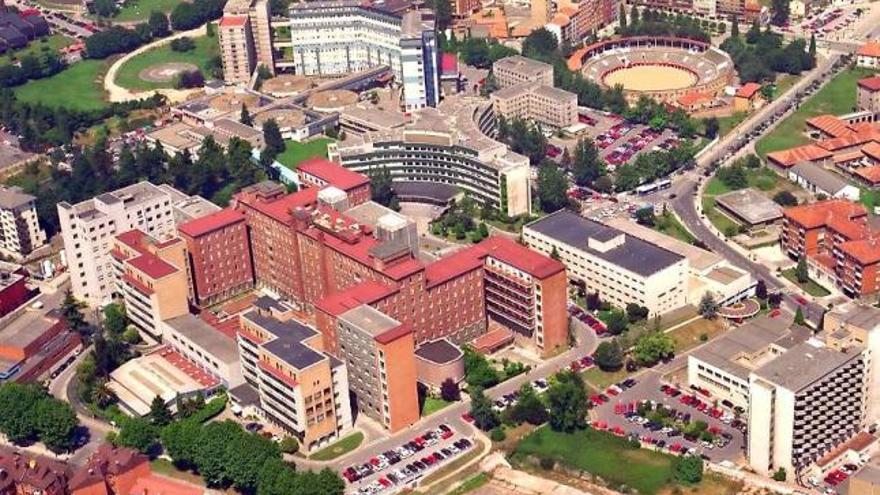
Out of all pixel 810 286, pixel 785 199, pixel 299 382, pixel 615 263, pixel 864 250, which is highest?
pixel 299 382

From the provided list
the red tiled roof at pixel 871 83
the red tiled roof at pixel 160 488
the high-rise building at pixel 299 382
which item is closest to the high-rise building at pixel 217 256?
the high-rise building at pixel 299 382

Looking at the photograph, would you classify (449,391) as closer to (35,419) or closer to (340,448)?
(340,448)

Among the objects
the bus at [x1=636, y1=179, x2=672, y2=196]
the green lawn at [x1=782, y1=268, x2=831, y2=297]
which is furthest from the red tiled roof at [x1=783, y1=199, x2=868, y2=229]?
the bus at [x1=636, y1=179, x2=672, y2=196]

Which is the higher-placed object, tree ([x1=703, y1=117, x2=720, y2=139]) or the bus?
tree ([x1=703, y1=117, x2=720, y2=139])

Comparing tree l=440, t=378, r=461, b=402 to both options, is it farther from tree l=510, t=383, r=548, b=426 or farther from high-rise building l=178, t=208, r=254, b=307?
high-rise building l=178, t=208, r=254, b=307

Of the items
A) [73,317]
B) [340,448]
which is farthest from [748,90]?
[73,317]

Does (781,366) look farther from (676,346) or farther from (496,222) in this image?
(496,222)

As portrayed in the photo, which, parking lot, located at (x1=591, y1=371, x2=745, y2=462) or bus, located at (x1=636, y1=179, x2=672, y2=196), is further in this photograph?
bus, located at (x1=636, y1=179, x2=672, y2=196)

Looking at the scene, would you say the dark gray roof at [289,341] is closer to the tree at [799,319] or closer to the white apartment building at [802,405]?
the white apartment building at [802,405]
